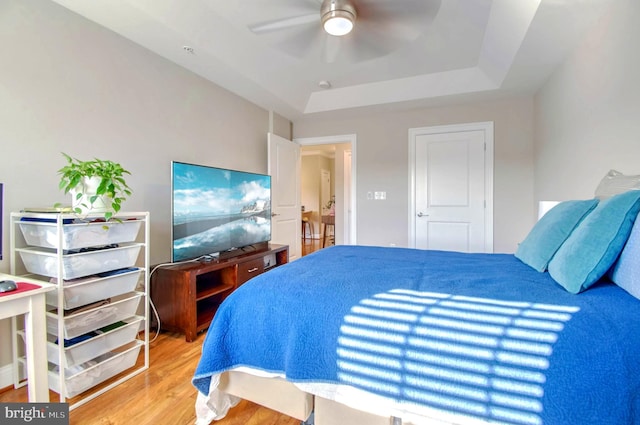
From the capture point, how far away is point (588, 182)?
2096mm

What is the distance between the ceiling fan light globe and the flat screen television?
4.69 feet

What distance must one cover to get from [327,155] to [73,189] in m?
6.84

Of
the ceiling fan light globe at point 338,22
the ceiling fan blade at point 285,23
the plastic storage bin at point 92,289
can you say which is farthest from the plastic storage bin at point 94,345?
the ceiling fan light globe at point 338,22

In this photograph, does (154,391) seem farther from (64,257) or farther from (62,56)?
(62,56)

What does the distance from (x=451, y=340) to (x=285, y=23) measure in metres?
2.03

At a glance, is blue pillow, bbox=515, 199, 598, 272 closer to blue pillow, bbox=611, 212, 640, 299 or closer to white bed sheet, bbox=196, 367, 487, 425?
blue pillow, bbox=611, 212, 640, 299

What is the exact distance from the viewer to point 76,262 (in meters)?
1.51

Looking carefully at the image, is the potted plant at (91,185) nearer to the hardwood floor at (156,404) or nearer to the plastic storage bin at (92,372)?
the plastic storage bin at (92,372)

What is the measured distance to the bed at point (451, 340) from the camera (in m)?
0.80

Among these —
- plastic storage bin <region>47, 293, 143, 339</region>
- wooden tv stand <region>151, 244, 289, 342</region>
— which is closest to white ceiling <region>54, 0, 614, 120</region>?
wooden tv stand <region>151, 244, 289, 342</region>

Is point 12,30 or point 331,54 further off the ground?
point 331,54

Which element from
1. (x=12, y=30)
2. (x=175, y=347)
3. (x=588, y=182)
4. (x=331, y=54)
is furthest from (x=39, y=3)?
(x=588, y=182)

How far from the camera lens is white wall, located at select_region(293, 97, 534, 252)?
3477 millimetres

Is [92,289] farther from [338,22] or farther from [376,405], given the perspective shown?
[338,22]
